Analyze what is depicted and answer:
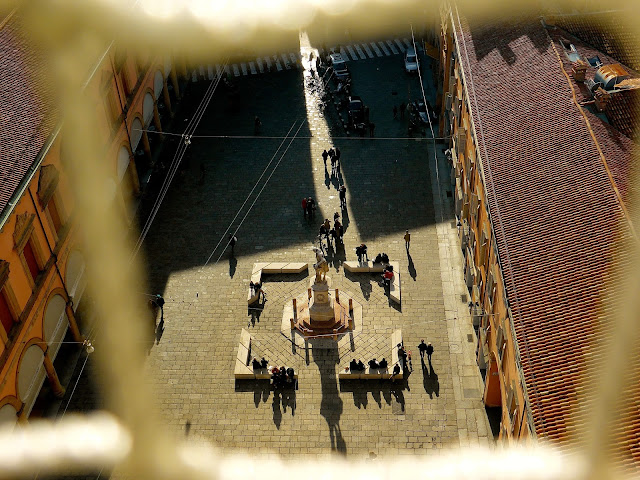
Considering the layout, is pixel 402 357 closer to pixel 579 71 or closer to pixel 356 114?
pixel 579 71

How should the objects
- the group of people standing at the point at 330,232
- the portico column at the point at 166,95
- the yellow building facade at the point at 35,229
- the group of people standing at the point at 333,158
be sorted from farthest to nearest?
the portico column at the point at 166,95
the group of people standing at the point at 333,158
the group of people standing at the point at 330,232
the yellow building facade at the point at 35,229

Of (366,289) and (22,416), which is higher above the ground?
(366,289)

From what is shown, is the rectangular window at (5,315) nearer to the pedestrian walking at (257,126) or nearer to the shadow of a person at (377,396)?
the shadow of a person at (377,396)

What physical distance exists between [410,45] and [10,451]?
51.1 meters

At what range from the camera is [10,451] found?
3750 cm

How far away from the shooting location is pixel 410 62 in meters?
71.5

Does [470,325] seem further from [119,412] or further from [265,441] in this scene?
[119,412]

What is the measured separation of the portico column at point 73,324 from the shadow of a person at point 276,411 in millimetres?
10941

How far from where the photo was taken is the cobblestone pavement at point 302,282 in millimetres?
40938

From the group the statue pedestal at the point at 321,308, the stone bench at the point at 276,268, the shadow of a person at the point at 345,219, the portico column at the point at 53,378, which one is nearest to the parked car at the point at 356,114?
the shadow of a person at the point at 345,219

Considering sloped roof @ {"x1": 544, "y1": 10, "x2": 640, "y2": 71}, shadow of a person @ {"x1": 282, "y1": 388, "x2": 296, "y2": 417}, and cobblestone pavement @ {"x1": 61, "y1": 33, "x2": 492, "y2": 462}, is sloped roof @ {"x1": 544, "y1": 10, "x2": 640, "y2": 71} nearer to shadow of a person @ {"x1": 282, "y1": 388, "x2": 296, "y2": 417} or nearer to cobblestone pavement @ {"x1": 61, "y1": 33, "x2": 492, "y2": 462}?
cobblestone pavement @ {"x1": 61, "y1": 33, "x2": 492, "y2": 462}

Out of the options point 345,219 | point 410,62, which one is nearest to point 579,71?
point 345,219

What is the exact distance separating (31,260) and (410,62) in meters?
41.3

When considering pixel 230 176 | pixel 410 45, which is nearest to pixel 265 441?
pixel 230 176
